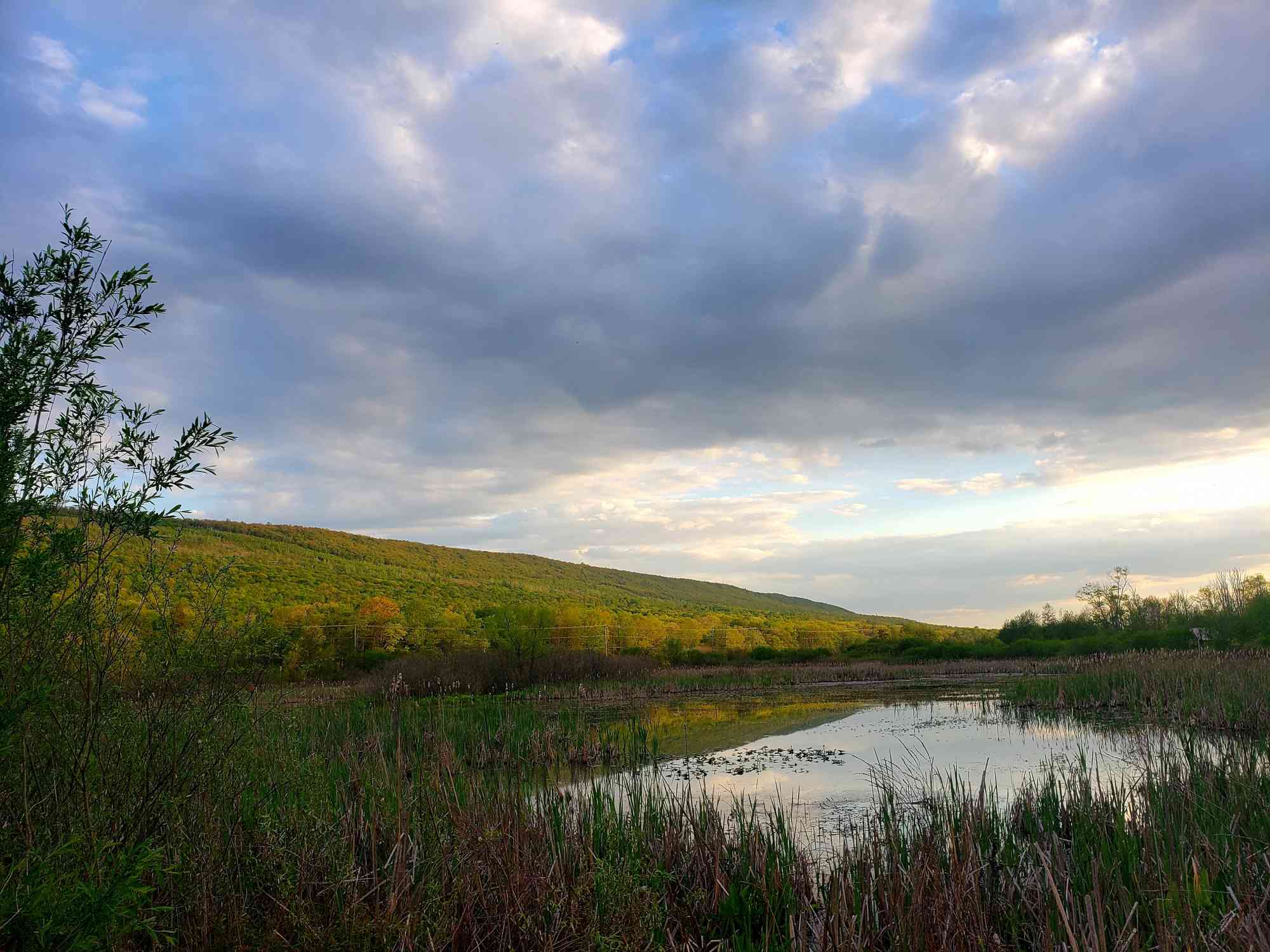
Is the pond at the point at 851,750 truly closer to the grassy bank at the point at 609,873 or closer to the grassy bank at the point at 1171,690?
the grassy bank at the point at 609,873

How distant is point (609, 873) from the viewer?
4.11 m

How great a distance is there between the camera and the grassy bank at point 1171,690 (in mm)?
12352

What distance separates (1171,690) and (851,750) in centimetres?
684

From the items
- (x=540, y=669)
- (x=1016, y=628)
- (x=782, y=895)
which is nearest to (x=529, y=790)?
(x=782, y=895)

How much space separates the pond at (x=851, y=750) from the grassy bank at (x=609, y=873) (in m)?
0.54

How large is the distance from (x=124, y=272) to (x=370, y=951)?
12.4ft

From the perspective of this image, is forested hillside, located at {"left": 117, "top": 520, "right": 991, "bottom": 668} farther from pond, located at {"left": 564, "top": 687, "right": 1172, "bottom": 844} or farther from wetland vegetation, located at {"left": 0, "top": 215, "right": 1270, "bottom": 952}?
pond, located at {"left": 564, "top": 687, "right": 1172, "bottom": 844}

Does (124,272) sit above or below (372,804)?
above

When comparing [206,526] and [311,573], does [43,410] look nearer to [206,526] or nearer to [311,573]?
[311,573]

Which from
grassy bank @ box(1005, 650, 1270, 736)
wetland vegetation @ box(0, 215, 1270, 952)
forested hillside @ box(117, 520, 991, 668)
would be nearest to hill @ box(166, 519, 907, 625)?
forested hillside @ box(117, 520, 991, 668)

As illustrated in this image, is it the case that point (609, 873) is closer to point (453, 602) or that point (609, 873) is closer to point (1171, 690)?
point (1171, 690)

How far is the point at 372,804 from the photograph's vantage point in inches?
Answer: 223

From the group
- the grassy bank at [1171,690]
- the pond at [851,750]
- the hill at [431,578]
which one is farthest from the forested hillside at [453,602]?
the grassy bank at [1171,690]

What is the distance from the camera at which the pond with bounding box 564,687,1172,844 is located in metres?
8.39
